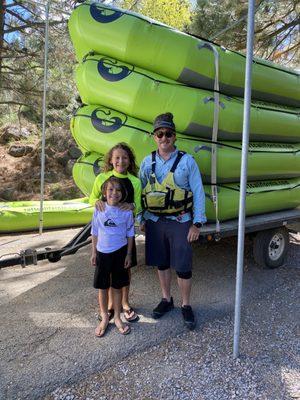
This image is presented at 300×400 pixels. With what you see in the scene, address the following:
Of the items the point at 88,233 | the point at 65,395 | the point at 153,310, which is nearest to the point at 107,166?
the point at 88,233

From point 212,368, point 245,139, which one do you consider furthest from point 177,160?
point 212,368

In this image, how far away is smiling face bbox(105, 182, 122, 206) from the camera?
11.0 ft

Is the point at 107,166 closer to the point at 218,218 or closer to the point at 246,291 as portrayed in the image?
the point at 218,218

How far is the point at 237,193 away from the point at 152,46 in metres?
1.82

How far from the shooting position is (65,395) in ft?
8.86

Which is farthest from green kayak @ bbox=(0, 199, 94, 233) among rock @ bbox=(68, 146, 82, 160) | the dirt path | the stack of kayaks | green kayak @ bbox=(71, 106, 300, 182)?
rock @ bbox=(68, 146, 82, 160)

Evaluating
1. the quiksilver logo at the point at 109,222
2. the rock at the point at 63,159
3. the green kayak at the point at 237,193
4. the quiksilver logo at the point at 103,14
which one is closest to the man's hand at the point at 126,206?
the quiksilver logo at the point at 109,222

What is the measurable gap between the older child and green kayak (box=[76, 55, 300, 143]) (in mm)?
845

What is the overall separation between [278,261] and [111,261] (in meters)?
2.75

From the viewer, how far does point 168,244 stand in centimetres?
375

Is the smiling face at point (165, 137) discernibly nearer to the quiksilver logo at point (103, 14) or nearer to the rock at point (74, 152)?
the quiksilver logo at point (103, 14)

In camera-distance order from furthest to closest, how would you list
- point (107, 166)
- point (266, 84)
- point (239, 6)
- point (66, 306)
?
1. point (239, 6)
2. point (266, 84)
3. point (66, 306)
4. point (107, 166)

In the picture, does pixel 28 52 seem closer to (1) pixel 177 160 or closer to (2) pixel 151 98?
(2) pixel 151 98

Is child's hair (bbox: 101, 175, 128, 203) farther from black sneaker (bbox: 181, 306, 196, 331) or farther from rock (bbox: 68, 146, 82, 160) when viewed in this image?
rock (bbox: 68, 146, 82, 160)
